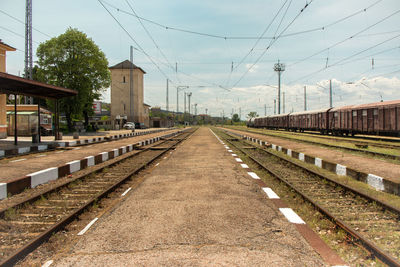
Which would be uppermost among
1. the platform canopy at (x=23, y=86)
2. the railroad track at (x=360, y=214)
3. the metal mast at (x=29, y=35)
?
the metal mast at (x=29, y=35)

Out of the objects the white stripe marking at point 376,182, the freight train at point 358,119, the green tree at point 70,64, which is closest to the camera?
the white stripe marking at point 376,182

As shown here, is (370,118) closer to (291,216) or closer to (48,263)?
(291,216)

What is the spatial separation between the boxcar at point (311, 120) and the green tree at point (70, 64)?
2941cm

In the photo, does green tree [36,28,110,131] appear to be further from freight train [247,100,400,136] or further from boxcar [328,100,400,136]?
boxcar [328,100,400,136]

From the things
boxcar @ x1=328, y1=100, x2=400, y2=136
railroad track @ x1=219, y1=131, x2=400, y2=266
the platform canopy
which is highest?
the platform canopy

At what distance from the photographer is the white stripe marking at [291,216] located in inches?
163

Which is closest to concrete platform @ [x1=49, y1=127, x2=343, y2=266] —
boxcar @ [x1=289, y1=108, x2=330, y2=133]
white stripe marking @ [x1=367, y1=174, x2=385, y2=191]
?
white stripe marking @ [x1=367, y1=174, x2=385, y2=191]

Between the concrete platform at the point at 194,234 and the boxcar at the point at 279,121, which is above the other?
the boxcar at the point at 279,121

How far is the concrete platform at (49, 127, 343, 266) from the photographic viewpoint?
293 cm

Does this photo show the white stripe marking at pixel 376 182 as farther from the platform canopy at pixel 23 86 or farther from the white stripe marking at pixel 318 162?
the platform canopy at pixel 23 86

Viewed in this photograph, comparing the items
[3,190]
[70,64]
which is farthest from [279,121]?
[3,190]

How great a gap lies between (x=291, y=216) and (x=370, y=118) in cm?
2129

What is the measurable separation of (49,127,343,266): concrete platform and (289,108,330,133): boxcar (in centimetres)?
2752

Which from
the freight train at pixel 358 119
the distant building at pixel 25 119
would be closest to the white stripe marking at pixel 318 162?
the freight train at pixel 358 119
